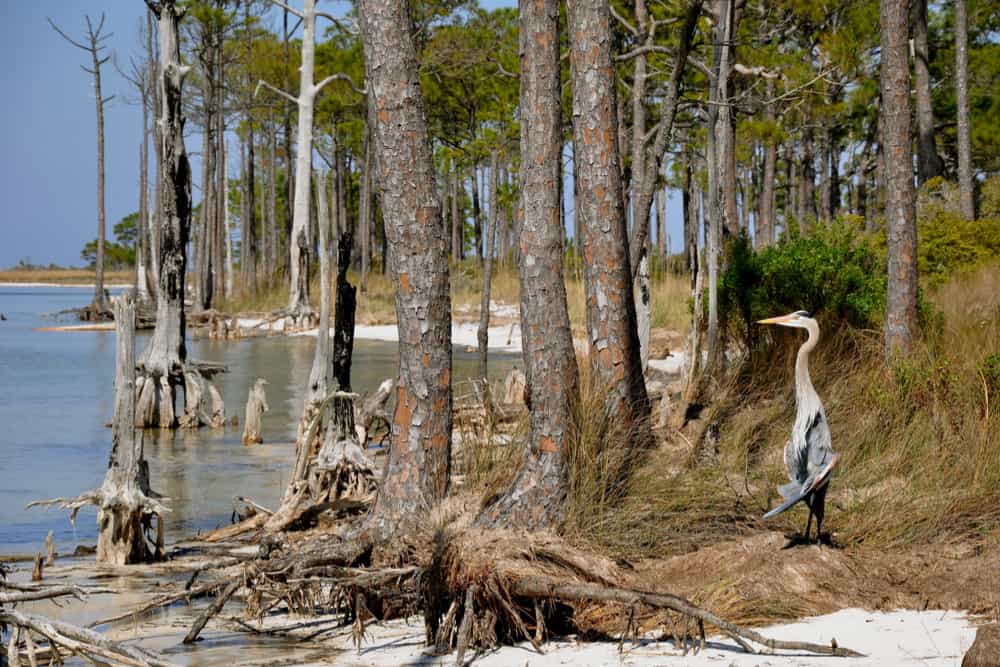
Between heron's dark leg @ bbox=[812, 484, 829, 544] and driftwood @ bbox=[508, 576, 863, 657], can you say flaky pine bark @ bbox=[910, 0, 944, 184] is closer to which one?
heron's dark leg @ bbox=[812, 484, 829, 544]

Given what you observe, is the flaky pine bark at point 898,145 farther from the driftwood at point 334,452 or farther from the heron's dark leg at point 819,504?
the driftwood at point 334,452

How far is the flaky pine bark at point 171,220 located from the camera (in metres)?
13.0

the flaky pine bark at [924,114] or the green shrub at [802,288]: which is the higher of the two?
the flaky pine bark at [924,114]

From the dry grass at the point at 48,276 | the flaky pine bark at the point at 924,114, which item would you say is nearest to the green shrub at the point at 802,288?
the flaky pine bark at the point at 924,114

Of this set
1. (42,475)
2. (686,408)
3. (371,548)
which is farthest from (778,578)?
(42,475)

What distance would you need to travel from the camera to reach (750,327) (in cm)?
959

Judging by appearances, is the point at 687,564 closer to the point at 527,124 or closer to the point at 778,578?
the point at 778,578

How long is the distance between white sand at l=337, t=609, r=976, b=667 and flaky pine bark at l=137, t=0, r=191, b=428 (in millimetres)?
8845

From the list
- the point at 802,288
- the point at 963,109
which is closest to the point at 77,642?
the point at 802,288

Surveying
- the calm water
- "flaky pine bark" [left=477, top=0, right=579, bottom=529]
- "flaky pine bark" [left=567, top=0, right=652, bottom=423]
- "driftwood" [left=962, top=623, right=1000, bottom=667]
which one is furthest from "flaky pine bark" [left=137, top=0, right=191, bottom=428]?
"driftwood" [left=962, top=623, right=1000, bottom=667]

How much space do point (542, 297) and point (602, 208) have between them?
102 centimetres

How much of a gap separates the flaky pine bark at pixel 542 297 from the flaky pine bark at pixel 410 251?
0.47 metres

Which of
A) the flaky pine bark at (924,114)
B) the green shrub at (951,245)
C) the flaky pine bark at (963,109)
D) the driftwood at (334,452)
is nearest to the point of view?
the driftwood at (334,452)

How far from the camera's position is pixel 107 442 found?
479 inches
